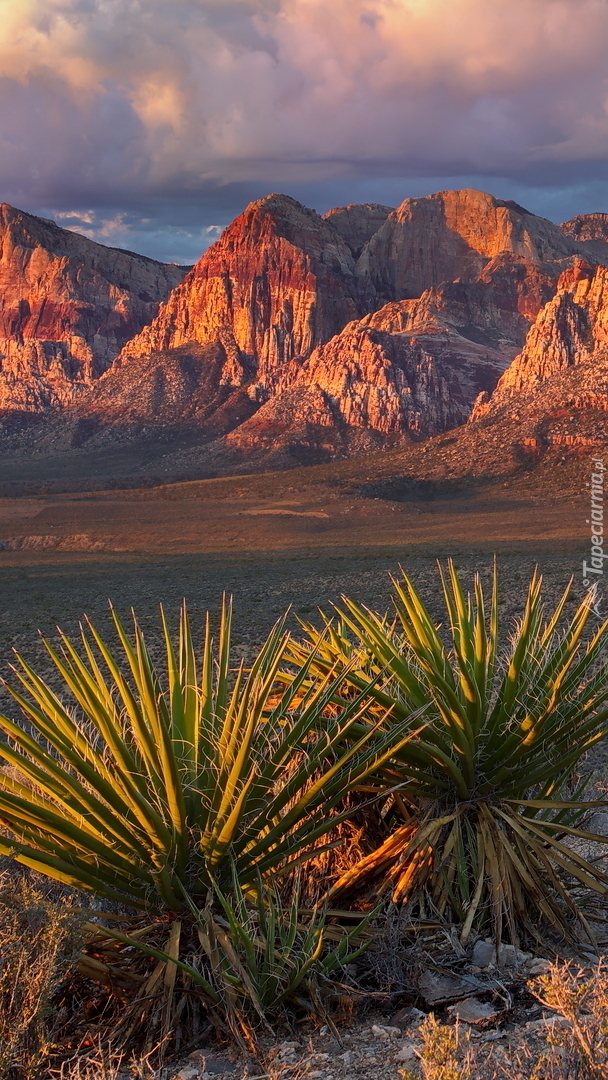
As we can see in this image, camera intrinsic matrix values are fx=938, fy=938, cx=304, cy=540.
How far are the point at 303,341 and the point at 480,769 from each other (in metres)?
121

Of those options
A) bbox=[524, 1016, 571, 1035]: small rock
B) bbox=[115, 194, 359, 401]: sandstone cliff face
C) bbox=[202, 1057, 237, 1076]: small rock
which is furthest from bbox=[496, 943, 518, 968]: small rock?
bbox=[115, 194, 359, 401]: sandstone cliff face

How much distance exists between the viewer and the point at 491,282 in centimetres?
12388

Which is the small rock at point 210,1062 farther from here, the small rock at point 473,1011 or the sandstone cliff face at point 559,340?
the sandstone cliff face at point 559,340

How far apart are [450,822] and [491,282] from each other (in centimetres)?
12689

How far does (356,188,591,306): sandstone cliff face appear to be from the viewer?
5472 inches

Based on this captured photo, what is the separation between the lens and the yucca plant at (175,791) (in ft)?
12.2

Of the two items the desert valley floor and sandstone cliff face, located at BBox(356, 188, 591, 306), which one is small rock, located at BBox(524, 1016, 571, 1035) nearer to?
the desert valley floor

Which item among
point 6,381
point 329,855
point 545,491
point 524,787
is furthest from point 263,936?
point 6,381

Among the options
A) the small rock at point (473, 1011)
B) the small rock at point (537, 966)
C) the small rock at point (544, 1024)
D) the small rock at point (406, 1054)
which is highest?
the small rock at point (544, 1024)

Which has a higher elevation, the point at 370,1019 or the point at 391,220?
the point at 391,220

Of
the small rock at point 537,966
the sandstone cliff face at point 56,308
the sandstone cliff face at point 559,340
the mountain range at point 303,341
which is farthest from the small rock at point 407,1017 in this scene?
the sandstone cliff face at point 56,308

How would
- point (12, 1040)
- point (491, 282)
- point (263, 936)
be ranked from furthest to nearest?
point (491, 282)
point (263, 936)
point (12, 1040)

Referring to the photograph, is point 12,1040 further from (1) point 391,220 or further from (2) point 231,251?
(1) point 391,220

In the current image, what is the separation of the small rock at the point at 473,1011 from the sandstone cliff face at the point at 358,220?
151 m
